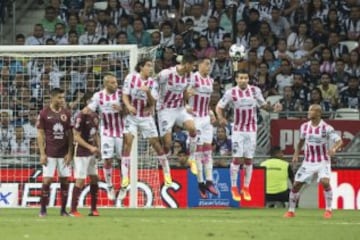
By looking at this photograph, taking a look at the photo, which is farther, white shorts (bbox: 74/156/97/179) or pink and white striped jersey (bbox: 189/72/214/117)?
pink and white striped jersey (bbox: 189/72/214/117)

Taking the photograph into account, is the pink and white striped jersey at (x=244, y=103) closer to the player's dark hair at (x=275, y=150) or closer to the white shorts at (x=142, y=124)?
the white shorts at (x=142, y=124)

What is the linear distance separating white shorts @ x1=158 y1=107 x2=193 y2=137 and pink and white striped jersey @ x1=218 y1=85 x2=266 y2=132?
138 centimetres

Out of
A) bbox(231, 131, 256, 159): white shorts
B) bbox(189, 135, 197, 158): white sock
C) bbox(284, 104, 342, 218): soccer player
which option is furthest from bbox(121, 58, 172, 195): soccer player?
bbox(284, 104, 342, 218): soccer player

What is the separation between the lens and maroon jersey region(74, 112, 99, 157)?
64.0 feet

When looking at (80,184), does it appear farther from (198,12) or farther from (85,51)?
(198,12)

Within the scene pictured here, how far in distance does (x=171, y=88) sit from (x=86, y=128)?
2.55 metres

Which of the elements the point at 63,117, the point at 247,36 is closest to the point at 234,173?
the point at 63,117

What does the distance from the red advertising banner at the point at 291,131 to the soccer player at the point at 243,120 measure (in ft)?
9.33

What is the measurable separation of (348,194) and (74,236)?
1189cm

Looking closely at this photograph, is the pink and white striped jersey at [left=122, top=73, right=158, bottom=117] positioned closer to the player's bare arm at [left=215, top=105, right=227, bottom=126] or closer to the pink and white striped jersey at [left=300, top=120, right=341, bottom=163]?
the player's bare arm at [left=215, top=105, right=227, bottom=126]

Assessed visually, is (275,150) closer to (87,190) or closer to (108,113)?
(87,190)

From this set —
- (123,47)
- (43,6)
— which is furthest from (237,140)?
(43,6)

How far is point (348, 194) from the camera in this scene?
25516 millimetres

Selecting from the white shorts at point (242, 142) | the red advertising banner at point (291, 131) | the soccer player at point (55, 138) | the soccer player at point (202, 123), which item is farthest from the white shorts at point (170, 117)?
the red advertising banner at point (291, 131)
